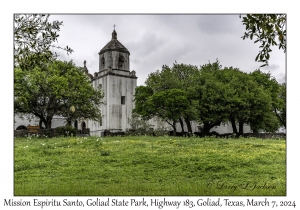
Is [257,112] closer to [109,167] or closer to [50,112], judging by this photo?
[50,112]

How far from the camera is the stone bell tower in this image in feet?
152

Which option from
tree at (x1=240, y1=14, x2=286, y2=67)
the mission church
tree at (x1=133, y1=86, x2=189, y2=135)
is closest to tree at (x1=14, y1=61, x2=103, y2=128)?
tree at (x1=133, y1=86, x2=189, y2=135)

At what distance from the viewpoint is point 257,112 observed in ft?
124

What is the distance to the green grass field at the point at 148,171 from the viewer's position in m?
9.46

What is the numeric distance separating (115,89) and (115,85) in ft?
2.15

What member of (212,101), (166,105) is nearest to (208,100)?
(212,101)

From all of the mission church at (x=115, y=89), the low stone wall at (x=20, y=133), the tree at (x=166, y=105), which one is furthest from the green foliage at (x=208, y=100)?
the low stone wall at (x=20, y=133)

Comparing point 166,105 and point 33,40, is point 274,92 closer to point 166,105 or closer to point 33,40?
point 166,105

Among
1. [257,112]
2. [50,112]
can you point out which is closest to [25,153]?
[50,112]

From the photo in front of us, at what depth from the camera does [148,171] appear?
1289 cm

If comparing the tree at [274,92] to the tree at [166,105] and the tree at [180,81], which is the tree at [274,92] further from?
the tree at [166,105]

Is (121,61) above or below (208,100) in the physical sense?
above
